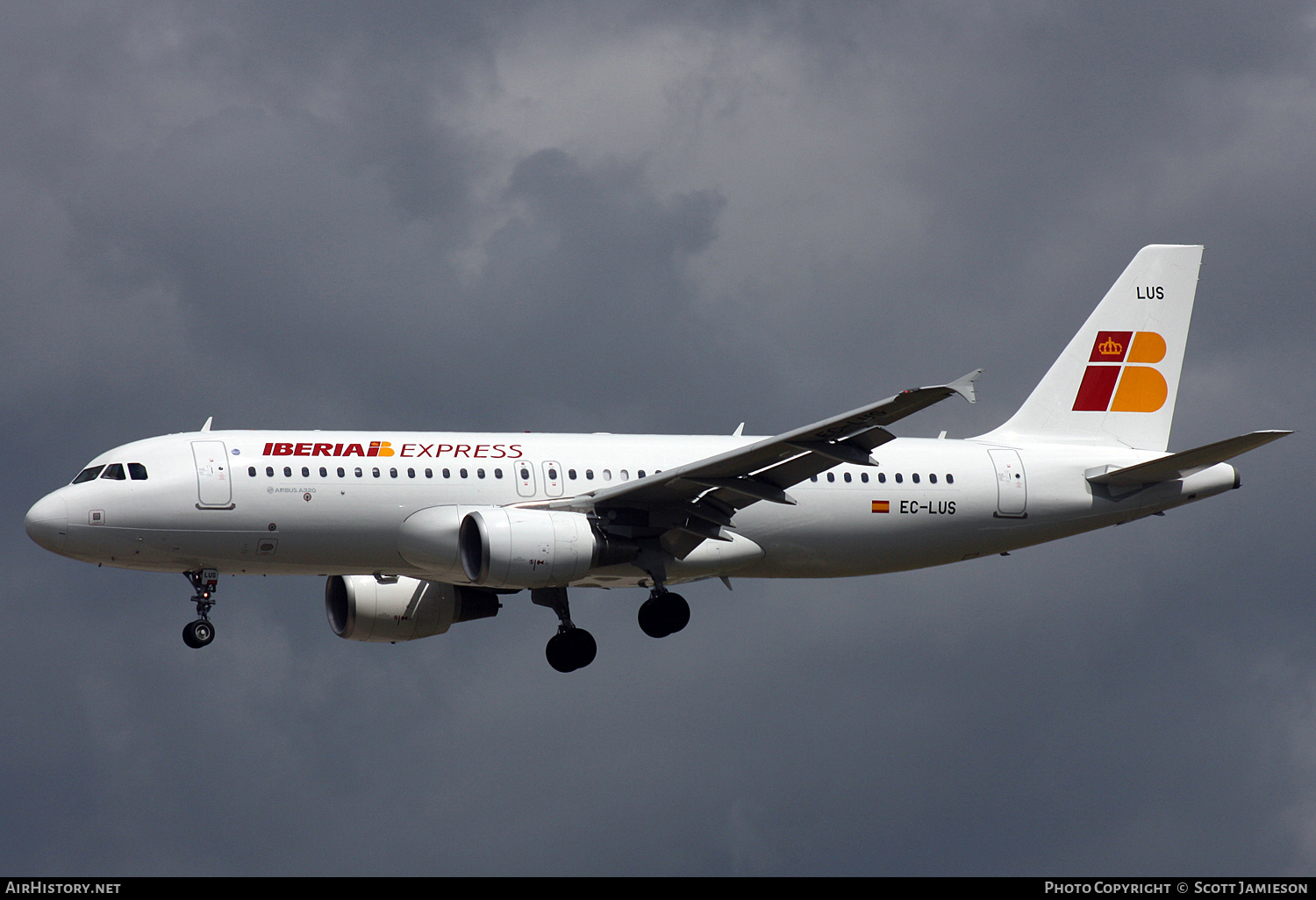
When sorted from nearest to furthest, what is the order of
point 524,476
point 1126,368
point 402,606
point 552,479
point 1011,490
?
point 524,476, point 552,479, point 1011,490, point 402,606, point 1126,368

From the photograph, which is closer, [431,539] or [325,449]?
[431,539]

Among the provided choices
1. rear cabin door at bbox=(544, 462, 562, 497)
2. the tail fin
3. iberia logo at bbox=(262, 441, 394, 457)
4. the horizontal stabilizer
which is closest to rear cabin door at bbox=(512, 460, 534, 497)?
rear cabin door at bbox=(544, 462, 562, 497)

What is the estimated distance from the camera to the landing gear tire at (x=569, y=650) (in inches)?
1785

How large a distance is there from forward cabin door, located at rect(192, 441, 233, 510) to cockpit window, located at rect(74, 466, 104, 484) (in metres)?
2.18

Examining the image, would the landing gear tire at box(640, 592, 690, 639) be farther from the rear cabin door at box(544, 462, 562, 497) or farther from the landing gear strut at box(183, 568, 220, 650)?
the landing gear strut at box(183, 568, 220, 650)

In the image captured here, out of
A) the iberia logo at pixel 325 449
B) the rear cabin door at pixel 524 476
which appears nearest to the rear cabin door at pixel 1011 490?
the rear cabin door at pixel 524 476

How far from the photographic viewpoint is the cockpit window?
1593 inches

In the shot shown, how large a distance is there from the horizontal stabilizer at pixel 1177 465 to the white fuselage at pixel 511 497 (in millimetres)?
325

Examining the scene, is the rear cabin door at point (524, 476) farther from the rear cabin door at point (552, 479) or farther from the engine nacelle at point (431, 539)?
the engine nacelle at point (431, 539)

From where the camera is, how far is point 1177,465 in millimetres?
44594

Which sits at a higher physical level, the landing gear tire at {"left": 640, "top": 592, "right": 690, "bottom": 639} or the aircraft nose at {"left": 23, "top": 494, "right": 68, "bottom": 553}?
the aircraft nose at {"left": 23, "top": 494, "right": 68, "bottom": 553}

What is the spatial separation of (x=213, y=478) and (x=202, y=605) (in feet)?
10.1

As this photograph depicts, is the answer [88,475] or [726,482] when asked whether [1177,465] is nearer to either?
[726,482]

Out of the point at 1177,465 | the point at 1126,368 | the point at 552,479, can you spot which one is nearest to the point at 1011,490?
the point at 1177,465
